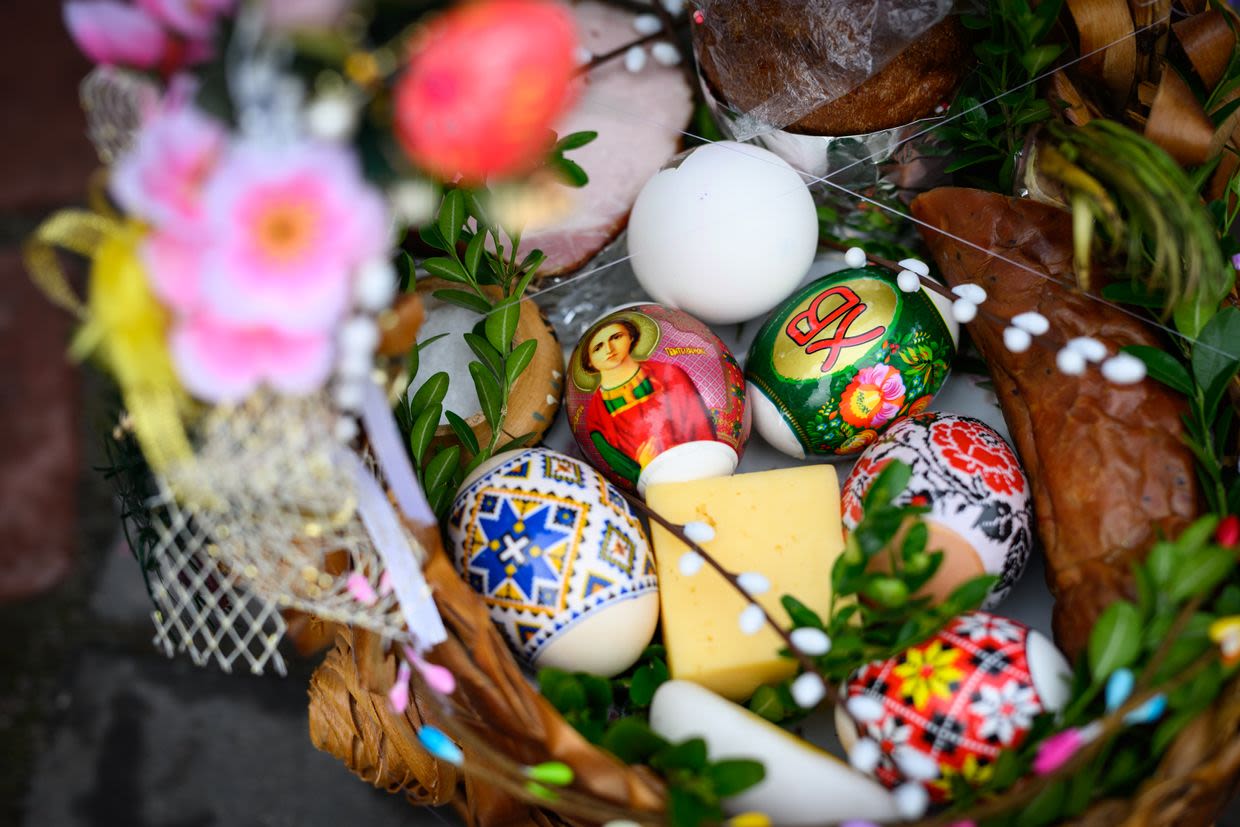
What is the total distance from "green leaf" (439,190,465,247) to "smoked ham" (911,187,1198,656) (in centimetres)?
39

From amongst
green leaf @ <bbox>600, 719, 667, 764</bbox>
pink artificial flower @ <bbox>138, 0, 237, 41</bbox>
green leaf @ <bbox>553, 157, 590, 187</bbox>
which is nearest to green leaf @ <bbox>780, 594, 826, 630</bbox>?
green leaf @ <bbox>600, 719, 667, 764</bbox>

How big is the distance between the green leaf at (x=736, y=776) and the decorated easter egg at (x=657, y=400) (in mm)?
254

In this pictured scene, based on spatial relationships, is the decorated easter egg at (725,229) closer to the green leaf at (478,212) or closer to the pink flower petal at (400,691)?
the green leaf at (478,212)

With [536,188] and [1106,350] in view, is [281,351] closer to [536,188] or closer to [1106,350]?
[536,188]

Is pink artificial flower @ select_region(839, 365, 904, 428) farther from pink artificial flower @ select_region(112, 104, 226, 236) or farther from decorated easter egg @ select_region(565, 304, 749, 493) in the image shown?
pink artificial flower @ select_region(112, 104, 226, 236)

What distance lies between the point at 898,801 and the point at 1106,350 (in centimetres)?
37

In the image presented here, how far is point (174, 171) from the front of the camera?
428mm

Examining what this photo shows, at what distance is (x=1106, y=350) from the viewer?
73cm

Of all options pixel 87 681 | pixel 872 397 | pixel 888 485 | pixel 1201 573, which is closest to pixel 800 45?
pixel 872 397

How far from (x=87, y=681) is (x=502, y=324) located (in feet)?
2.96

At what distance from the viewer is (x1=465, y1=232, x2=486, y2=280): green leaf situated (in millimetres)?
784

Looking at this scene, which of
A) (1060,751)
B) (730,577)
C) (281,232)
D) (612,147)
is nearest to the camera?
(281,232)

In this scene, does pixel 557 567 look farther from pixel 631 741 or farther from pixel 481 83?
pixel 481 83

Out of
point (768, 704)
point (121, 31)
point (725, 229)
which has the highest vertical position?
point (121, 31)
